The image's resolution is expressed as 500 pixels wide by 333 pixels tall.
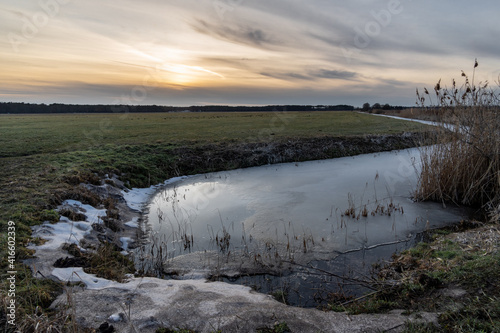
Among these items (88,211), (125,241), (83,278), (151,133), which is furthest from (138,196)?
(151,133)

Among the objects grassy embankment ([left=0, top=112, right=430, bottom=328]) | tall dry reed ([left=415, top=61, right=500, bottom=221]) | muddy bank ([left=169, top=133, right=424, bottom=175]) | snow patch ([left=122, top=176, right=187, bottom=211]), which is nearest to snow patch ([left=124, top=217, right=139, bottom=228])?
snow patch ([left=122, top=176, right=187, bottom=211])

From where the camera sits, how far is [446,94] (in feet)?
33.0

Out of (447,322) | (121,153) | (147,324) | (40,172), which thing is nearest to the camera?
(447,322)

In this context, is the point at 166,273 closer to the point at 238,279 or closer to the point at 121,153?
the point at 238,279

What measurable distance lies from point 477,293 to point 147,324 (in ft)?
16.1

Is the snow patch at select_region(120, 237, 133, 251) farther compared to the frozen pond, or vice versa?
the snow patch at select_region(120, 237, 133, 251)

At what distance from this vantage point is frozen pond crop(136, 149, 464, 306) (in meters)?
7.10

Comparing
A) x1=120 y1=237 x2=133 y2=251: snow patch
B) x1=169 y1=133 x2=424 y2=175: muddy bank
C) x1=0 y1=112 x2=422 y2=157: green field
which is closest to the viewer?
x1=120 y1=237 x2=133 y2=251: snow patch

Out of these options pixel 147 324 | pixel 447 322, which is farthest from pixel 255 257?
→ pixel 447 322

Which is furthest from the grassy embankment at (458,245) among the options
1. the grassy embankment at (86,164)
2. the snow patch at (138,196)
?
the snow patch at (138,196)

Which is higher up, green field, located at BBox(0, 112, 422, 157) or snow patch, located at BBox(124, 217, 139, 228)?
green field, located at BBox(0, 112, 422, 157)

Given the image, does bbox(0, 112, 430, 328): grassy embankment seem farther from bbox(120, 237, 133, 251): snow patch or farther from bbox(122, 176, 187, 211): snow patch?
bbox(120, 237, 133, 251): snow patch

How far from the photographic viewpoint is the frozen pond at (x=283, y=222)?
23.3 ft

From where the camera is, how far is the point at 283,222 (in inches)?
381
